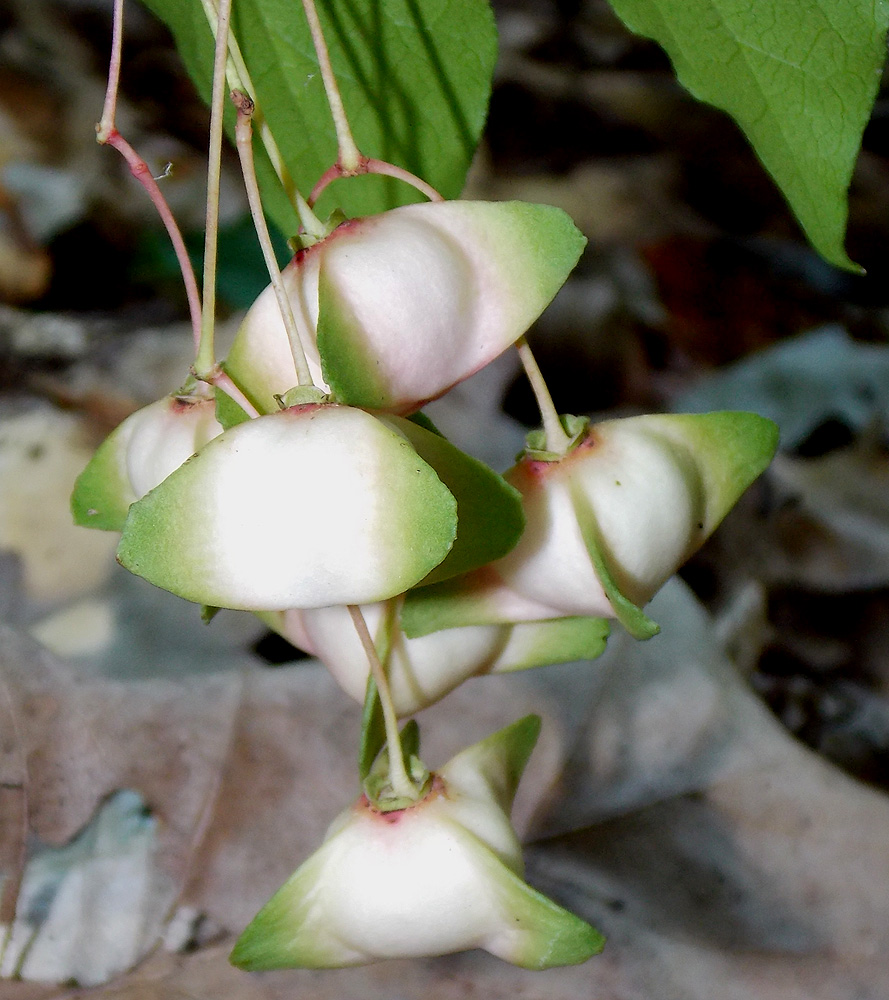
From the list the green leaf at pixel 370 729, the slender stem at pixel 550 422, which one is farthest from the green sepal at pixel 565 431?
the green leaf at pixel 370 729

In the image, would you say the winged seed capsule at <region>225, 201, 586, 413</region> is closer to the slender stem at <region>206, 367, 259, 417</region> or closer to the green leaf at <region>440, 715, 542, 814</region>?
the slender stem at <region>206, 367, 259, 417</region>

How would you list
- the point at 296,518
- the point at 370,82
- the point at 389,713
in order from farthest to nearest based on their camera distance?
the point at 370,82 → the point at 389,713 → the point at 296,518

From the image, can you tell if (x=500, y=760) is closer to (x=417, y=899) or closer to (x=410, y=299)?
(x=417, y=899)

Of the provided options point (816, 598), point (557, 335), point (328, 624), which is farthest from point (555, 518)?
point (557, 335)

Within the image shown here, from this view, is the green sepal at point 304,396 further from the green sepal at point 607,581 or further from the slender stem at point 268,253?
the green sepal at point 607,581

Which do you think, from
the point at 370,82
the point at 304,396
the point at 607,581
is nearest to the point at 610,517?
the point at 607,581

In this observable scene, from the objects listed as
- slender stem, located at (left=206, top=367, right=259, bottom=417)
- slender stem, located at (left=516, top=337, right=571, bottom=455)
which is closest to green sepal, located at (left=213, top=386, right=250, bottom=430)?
slender stem, located at (left=206, top=367, right=259, bottom=417)
